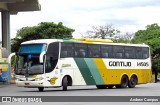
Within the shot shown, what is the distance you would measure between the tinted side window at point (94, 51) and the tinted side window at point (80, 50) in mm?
392

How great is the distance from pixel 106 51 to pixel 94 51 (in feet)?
3.47

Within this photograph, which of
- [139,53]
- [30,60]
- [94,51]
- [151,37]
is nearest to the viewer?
[30,60]

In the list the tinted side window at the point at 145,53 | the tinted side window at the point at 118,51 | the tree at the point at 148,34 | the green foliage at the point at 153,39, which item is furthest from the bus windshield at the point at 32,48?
the tree at the point at 148,34

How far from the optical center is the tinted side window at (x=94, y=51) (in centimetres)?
2929

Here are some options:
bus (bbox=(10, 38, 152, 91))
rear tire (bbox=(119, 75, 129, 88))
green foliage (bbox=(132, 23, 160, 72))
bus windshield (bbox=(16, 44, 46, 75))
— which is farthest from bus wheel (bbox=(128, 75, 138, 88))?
green foliage (bbox=(132, 23, 160, 72))

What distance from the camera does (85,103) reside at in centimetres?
1802

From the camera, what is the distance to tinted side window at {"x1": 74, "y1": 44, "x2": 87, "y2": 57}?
2834cm

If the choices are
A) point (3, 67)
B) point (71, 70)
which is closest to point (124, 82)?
point (71, 70)

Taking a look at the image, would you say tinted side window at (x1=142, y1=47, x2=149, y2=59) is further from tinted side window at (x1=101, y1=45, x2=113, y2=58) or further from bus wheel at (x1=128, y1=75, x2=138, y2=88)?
tinted side window at (x1=101, y1=45, x2=113, y2=58)

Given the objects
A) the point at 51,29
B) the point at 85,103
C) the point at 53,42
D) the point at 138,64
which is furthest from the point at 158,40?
the point at 85,103

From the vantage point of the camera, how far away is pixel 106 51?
3036cm

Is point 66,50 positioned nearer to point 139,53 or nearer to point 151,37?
point 139,53

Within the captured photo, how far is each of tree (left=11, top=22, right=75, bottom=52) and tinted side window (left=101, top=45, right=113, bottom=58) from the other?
3949cm

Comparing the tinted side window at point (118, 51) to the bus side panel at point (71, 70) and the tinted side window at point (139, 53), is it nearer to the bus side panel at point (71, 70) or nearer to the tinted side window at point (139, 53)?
the tinted side window at point (139, 53)
